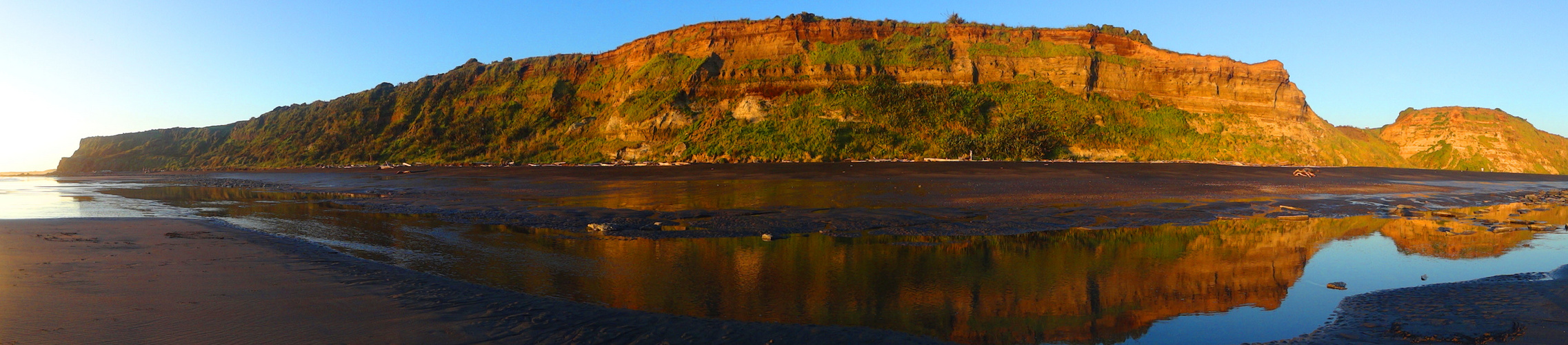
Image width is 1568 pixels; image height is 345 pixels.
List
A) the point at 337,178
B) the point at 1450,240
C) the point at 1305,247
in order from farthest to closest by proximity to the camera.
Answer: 1. the point at 337,178
2. the point at 1450,240
3. the point at 1305,247

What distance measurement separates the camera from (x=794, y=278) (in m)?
8.08

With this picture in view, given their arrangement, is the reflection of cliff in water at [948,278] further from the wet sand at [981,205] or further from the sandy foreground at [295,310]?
the wet sand at [981,205]

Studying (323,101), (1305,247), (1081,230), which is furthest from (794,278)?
(323,101)

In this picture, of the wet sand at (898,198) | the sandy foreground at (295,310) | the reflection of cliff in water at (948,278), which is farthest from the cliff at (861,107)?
the sandy foreground at (295,310)

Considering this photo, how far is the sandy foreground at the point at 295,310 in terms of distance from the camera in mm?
4953

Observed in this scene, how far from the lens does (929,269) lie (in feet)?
28.3

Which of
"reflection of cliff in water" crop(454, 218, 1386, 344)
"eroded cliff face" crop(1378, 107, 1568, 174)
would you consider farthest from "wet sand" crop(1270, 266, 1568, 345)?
"eroded cliff face" crop(1378, 107, 1568, 174)

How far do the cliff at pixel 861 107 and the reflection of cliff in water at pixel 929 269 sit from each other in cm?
3513

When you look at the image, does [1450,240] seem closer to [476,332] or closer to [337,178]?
[476,332]

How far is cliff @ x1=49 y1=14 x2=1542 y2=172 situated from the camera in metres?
50.3

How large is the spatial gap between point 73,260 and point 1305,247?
18700 millimetres

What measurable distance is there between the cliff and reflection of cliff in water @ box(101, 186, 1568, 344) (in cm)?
3513

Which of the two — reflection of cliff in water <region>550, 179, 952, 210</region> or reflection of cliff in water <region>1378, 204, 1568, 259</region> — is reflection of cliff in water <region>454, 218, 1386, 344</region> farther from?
reflection of cliff in water <region>550, 179, 952, 210</region>

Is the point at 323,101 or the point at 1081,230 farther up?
the point at 323,101
